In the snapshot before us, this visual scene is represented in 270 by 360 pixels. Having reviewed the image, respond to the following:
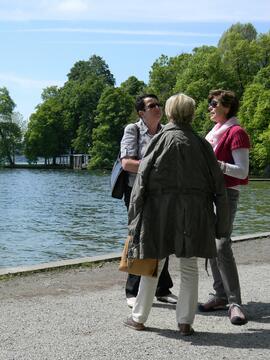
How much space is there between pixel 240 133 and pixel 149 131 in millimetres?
899

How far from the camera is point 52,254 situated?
527 inches

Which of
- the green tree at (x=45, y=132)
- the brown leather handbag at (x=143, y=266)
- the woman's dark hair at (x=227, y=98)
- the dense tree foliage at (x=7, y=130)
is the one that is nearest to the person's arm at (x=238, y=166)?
the woman's dark hair at (x=227, y=98)

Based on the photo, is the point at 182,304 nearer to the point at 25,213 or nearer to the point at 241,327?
the point at 241,327

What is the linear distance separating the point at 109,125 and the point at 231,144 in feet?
257

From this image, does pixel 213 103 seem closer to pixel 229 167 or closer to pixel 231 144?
pixel 231 144

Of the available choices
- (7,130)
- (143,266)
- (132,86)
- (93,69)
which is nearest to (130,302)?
(143,266)

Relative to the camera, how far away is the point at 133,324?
5.05 meters

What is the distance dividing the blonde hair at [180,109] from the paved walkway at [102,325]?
1713 millimetres

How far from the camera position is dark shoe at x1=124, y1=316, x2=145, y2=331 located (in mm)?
5027

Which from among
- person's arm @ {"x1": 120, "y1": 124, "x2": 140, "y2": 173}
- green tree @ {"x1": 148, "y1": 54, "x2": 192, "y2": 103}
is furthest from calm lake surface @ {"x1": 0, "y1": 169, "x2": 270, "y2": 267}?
green tree @ {"x1": 148, "y1": 54, "x2": 192, "y2": 103}

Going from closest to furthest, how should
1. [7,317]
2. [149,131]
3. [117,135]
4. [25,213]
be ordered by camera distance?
[7,317]
[149,131]
[25,213]
[117,135]

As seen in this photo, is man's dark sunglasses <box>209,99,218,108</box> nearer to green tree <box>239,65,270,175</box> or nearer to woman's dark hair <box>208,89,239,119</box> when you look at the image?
woman's dark hair <box>208,89,239,119</box>

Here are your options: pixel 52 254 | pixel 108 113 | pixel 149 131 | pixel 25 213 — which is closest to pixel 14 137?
pixel 108 113

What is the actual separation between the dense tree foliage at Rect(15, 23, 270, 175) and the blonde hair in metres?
52.1
